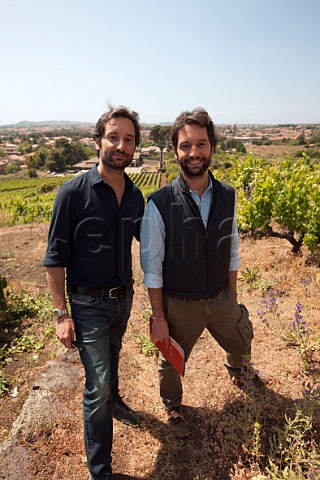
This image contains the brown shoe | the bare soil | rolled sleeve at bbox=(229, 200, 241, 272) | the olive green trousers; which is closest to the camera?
the bare soil

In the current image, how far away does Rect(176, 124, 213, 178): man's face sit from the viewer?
221 cm

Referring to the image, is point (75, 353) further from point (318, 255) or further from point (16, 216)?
point (16, 216)

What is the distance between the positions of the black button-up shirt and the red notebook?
22.2 inches

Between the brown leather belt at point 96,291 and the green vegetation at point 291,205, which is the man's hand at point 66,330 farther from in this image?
the green vegetation at point 291,205

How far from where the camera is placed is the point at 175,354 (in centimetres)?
235

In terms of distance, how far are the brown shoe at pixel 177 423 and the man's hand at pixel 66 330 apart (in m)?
1.05

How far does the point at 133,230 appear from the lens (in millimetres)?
2350

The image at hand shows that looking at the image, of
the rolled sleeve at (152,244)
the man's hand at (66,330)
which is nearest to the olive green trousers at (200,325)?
the rolled sleeve at (152,244)

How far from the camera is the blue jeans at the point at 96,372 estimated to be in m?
2.03

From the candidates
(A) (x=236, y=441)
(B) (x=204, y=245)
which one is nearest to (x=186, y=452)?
(A) (x=236, y=441)

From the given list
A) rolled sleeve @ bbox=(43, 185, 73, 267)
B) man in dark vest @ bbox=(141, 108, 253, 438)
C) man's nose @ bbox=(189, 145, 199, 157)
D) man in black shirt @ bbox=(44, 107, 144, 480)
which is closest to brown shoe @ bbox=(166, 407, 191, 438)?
man in dark vest @ bbox=(141, 108, 253, 438)

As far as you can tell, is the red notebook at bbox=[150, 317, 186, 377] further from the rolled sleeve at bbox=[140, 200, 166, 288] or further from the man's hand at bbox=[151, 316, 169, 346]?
the rolled sleeve at bbox=[140, 200, 166, 288]

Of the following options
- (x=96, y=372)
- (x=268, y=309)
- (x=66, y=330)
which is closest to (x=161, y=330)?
(x=96, y=372)

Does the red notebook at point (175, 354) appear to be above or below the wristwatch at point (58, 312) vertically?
below
